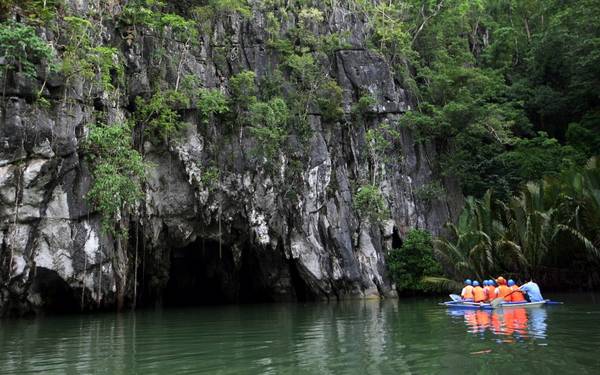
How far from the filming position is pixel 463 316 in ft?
40.3

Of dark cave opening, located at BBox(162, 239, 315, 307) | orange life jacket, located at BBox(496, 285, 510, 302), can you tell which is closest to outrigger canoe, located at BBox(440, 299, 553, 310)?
orange life jacket, located at BBox(496, 285, 510, 302)

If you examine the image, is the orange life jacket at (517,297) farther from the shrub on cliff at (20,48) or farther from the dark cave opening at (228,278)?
the shrub on cliff at (20,48)

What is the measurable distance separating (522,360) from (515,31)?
29.0 metres

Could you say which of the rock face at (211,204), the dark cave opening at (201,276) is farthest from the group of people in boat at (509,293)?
the dark cave opening at (201,276)

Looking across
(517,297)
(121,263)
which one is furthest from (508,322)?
(121,263)

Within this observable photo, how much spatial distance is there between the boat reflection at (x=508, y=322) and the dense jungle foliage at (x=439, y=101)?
270 inches

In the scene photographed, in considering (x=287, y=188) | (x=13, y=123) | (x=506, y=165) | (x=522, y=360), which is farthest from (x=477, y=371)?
(x=506, y=165)

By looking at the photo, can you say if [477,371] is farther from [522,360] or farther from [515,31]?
Answer: [515,31]

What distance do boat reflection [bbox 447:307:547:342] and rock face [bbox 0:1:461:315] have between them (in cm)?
824

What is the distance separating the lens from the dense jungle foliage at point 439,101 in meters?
17.7

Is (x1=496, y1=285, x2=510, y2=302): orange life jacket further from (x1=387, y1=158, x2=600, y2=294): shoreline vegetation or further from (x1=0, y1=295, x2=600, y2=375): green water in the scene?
(x1=387, y1=158, x2=600, y2=294): shoreline vegetation

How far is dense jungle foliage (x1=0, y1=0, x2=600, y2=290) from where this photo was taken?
17.7 m

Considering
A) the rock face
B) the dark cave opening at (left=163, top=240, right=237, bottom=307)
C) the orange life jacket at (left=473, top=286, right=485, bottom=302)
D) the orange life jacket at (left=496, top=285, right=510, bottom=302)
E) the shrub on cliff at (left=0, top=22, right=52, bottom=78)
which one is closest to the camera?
the orange life jacket at (left=496, top=285, right=510, bottom=302)

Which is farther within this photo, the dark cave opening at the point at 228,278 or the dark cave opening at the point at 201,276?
the dark cave opening at the point at 201,276
